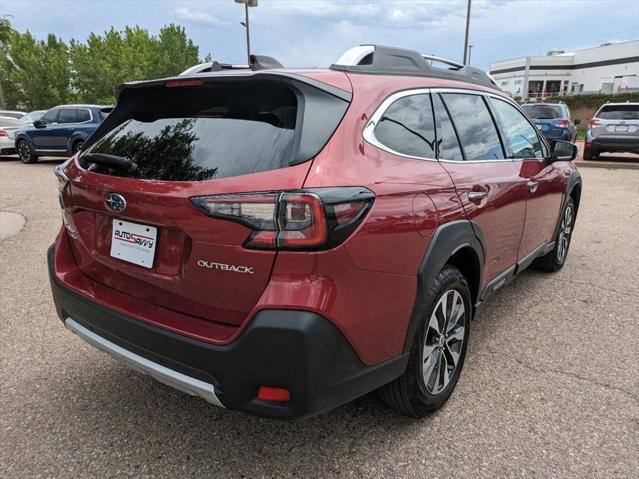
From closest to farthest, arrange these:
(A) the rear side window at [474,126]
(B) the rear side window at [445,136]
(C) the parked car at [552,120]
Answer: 1. (B) the rear side window at [445,136]
2. (A) the rear side window at [474,126]
3. (C) the parked car at [552,120]

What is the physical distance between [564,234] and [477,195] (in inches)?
105

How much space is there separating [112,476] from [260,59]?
2291 millimetres

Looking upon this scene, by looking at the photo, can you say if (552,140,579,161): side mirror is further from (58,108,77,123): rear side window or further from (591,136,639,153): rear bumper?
(58,108,77,123): rear side window

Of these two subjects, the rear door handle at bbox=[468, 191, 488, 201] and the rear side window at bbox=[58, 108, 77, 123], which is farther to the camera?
the rear side window at bbox=[58, 108, 77, 123]

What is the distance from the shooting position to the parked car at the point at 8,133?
15.7 m

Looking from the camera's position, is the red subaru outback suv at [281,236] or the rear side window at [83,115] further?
the rear side window at [83,115]

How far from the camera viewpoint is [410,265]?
2.08 metres

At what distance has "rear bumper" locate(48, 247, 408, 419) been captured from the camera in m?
1.72

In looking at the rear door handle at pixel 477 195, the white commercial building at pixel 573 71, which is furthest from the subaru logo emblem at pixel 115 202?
the white commercial building at pixel 573 71

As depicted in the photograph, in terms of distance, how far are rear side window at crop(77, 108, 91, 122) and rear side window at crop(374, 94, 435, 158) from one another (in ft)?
46.4

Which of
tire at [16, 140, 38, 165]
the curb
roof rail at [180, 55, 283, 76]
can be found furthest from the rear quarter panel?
tire at [16, 140, 38, 165]

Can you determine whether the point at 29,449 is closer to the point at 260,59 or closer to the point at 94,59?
the point at 260,59

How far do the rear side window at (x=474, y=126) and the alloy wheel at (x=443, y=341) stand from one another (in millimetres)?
841

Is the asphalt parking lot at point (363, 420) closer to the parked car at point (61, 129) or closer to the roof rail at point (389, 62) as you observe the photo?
the roof rail at point (389, 62)
